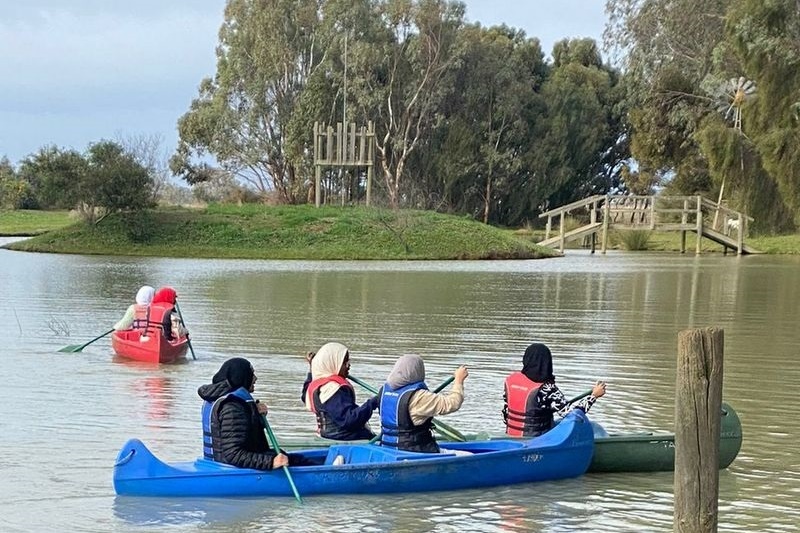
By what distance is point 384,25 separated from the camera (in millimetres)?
61906

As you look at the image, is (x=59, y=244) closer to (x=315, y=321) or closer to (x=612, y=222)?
(x=612, y=222)

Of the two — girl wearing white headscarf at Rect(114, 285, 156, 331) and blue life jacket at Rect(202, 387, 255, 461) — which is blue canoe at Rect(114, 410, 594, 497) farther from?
girl wearing white headscarf at Rect(114, 285, 156, 331)

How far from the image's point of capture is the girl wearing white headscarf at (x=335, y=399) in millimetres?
9680

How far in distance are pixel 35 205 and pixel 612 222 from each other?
37.8 m

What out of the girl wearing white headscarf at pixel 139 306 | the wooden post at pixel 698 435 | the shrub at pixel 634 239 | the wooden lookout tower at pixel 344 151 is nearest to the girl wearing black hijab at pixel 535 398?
the wooden post at pixel 698 435

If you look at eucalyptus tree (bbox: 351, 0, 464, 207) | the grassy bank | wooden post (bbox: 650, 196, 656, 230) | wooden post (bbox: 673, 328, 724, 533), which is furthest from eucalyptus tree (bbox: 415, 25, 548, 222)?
wooden post (bbox: 673, 328, 724, 533)

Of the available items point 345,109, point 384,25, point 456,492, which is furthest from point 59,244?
point 456,492

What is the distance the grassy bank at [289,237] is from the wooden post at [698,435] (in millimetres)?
36236

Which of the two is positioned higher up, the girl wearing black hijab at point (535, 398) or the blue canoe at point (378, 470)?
the girl wearing black hijab at point (535, 398)

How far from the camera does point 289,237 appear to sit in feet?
148

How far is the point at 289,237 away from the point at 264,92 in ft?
71.3

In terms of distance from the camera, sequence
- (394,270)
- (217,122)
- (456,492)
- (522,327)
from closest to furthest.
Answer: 1. (456,492)
2. (522,327)
3. (394,270)
4. (217,122)

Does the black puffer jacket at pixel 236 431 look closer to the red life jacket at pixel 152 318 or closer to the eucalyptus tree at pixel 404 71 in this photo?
the red life jacket at pixel 152 318

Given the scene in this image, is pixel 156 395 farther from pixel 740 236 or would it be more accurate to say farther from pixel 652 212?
pixel 740 236
